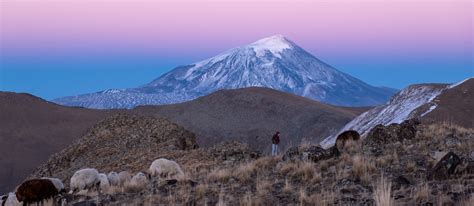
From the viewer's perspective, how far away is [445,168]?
10.0 m

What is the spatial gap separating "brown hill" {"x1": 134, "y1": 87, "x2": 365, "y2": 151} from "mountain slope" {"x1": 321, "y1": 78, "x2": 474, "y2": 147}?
1117 cm

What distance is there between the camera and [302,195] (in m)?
9.18

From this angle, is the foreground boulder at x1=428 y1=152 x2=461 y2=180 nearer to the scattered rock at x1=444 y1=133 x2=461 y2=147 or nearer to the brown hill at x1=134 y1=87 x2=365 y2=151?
the scattered rock at x1=444 y1=133 x2=461 y2=147

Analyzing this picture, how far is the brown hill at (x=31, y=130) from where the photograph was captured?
193ft

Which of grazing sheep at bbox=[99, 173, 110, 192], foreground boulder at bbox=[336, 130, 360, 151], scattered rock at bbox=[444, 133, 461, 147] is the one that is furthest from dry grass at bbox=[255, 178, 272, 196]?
scattered rock at bbox=[444, 133, 461, 147]

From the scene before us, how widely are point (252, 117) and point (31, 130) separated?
30.6 meters

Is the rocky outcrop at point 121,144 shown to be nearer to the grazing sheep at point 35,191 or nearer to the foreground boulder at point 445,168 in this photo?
the grazing sheep at point 35,191

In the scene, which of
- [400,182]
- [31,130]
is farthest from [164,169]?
[31,130]

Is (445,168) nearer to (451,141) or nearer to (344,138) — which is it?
(451,141)

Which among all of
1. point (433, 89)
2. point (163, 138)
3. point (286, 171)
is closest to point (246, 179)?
point (286, 171)

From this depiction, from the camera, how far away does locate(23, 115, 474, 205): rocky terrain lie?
902cm

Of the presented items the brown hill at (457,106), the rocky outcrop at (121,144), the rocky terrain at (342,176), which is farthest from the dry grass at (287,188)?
the brown hill at (457,106)

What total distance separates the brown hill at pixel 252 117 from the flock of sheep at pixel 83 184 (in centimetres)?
6106

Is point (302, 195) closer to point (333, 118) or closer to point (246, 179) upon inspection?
point (246, 179)
